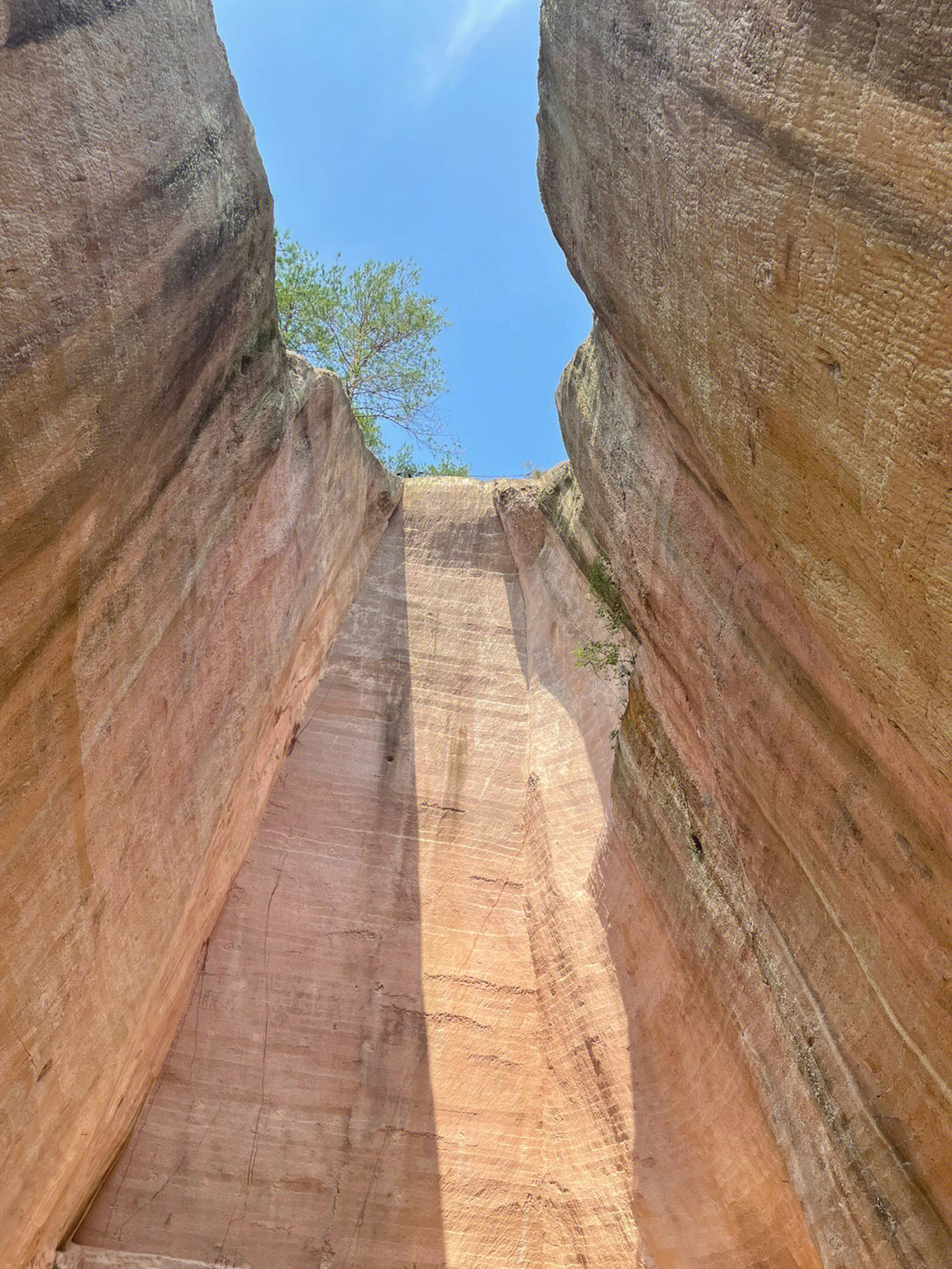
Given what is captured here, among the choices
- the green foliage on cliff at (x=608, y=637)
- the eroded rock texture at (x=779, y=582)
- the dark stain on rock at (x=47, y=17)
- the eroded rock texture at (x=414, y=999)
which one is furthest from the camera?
the green foliage on cliff at (x=608, y=637)

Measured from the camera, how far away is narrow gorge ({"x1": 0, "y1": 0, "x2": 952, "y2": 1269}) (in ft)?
14.3

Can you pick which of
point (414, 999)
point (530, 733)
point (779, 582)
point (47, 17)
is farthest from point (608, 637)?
point (47, 17)

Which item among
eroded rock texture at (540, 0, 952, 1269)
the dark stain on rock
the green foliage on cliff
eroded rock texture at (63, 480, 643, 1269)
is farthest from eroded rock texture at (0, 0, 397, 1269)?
the green foliage on cliff

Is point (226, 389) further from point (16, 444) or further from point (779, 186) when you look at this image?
point (779, 186)

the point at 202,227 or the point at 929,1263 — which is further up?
the point at 202,227

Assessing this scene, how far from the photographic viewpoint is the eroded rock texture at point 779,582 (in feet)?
12.6

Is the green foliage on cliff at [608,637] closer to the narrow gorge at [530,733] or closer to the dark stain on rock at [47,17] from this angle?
the narrow gorge at [530,733]

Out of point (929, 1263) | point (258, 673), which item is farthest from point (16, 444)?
point (929, 1263)

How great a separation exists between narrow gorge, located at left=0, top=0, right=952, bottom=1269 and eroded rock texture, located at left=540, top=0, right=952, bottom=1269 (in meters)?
0.03


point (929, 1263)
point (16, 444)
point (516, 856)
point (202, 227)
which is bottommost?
point (516, 856)

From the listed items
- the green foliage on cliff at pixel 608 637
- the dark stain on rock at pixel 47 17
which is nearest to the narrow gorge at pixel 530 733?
the dark stain on rock at pixel 47 17

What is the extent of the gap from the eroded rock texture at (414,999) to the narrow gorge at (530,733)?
0.04 meters

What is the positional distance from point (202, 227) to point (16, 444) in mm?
2467

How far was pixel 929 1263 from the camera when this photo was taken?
521cm
